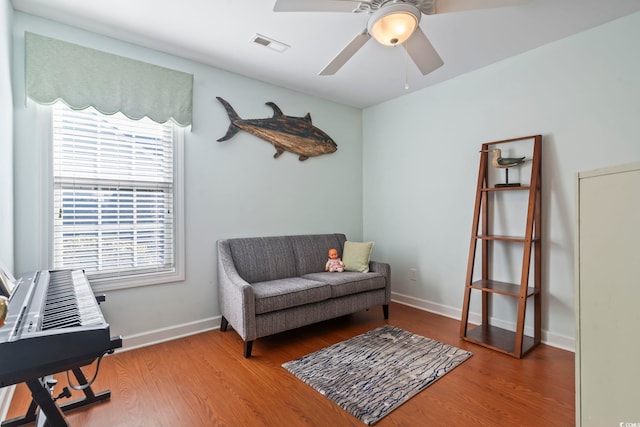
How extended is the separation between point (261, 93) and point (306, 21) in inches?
47.1

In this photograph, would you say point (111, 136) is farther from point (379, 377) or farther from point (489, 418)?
point (489, 418)

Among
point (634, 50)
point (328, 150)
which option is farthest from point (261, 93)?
point (634, 50)

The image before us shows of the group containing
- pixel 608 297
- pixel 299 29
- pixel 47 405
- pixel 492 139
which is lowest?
pixel 47 405

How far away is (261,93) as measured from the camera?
11.1 ft

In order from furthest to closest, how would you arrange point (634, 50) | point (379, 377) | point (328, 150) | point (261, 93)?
point (328, 150) → point (261, 93) → point (634, 50) → point (379, 377)

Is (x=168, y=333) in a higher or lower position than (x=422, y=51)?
lower

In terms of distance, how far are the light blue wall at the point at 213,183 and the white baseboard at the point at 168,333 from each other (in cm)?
4

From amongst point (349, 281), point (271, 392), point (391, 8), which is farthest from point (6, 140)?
point (349, 281)

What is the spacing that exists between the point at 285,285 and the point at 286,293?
197 millimetres

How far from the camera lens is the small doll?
3.38 metres

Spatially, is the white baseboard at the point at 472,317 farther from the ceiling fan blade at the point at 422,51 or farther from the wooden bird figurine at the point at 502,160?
the ceiling fan blade at the point at 422,51

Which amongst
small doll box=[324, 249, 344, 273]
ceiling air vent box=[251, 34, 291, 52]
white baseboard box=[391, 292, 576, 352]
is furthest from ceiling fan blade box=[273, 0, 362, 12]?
white baseboard box=[391, 292, 576, 352]

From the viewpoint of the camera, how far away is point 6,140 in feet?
6.46

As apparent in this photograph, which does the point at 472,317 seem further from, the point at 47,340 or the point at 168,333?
the point at 47,340
